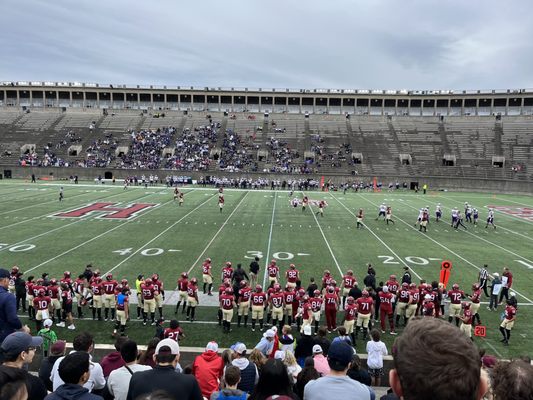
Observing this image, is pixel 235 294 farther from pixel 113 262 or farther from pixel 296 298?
pixel 113 262

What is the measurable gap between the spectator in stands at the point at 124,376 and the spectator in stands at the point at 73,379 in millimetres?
843

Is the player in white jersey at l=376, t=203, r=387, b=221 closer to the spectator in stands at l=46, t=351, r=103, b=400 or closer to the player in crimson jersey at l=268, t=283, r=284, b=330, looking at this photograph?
the player in crimson jersey at l=268, t=283, r=284, b=330

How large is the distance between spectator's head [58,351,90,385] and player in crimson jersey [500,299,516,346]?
10.5 meters

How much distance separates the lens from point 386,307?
11.6m

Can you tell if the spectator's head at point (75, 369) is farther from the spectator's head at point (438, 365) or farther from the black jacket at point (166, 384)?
the spectator's head at point (438, 365)

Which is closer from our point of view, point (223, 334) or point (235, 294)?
point (223, 334)

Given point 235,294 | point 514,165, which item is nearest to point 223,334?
point 235,294

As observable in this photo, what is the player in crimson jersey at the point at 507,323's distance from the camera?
1063 centimetres

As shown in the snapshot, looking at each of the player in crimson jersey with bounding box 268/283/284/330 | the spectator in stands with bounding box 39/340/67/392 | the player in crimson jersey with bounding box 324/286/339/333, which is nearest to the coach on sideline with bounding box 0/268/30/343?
the spectator in stands with bounding box 39/340/67/392

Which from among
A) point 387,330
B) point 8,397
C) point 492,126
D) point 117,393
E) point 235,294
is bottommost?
point 387,330

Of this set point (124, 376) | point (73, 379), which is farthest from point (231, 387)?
point (73, 379)

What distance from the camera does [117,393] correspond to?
15.1 ft

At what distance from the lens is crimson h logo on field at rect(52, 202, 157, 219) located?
90.1 ft

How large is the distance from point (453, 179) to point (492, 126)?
2099 cm
